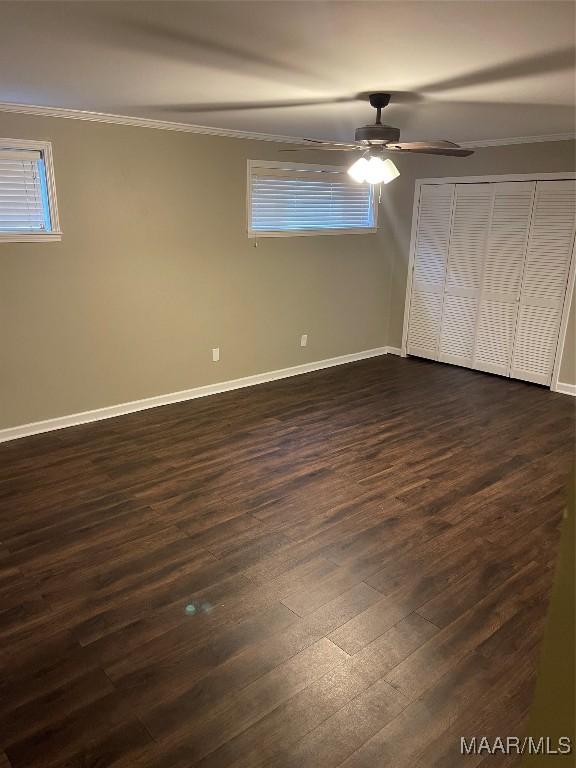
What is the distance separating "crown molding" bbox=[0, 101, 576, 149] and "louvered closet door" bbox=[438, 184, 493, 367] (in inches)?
20.0

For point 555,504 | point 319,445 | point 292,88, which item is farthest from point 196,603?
point 292,88

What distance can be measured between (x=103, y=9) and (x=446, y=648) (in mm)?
2856

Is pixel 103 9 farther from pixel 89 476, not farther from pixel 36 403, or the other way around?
pixel 36 403

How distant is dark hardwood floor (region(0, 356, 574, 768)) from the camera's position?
2.00 m

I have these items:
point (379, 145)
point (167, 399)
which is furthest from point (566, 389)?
point (167, 399)


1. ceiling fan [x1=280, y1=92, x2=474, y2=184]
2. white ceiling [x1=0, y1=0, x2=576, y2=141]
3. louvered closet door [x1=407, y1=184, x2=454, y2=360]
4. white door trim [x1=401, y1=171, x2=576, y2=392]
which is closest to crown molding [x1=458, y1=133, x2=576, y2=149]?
white door trim [x1=401, y1=171, x2=576, y2=392]

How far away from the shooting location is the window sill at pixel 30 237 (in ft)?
12.9

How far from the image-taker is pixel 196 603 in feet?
8.59

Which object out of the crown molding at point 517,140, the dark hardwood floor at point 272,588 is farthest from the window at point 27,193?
the crown molding at point 517,140

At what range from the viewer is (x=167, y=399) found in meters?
5.19

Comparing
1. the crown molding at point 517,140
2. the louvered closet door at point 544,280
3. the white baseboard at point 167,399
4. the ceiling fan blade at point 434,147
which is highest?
the crown molding at point 517,140

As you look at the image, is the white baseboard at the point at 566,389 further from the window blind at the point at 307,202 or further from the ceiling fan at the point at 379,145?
the ceiling fan at the point at 379,145

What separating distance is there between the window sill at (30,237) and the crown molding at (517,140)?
4.07 meters

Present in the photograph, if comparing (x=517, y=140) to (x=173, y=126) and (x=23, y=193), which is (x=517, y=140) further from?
(x=23, y=193)
